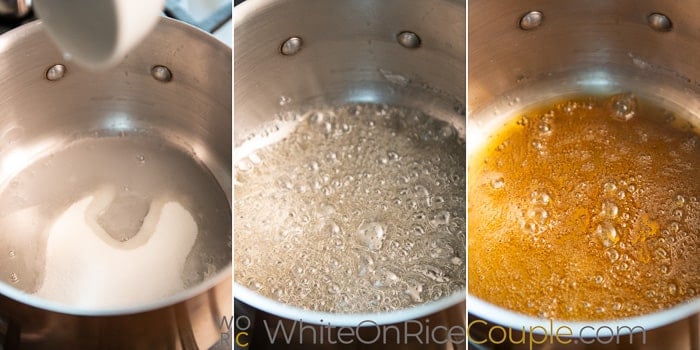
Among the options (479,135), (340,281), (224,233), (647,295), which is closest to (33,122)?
(224,233)

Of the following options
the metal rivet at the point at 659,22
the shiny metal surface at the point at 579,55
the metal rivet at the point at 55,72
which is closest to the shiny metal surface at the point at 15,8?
the metal rivet at the point at 55,72

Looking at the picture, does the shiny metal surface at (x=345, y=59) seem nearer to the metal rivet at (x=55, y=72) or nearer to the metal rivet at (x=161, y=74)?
the metal rivet at (x=161, y=74)

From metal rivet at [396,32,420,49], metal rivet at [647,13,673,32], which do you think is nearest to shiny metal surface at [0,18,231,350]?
metal rivet at [396,32,420,49]

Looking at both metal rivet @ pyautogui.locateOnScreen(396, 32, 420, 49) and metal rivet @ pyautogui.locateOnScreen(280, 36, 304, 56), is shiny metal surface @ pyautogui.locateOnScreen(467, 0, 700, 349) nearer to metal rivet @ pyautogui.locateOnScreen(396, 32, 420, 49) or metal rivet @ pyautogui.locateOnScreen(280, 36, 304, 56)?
metal rivet @ pyautogui.locateOnScreen(396, 32, 420, 49)

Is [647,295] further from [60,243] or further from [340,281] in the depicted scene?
[60,243]

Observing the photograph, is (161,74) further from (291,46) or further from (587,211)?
(587,211)

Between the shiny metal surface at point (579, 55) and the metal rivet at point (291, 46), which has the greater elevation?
the metal rivet at point (291, 46)
